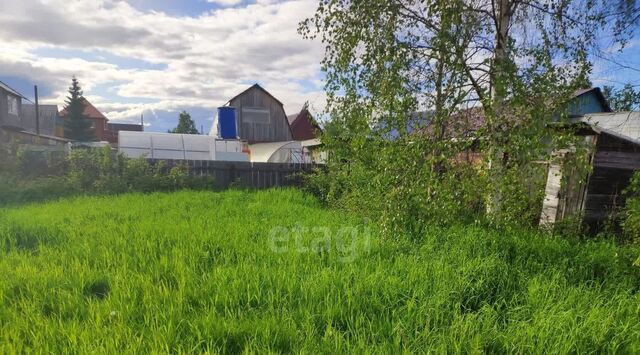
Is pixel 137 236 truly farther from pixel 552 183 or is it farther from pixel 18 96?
pixel 18 96

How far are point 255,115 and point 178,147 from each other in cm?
1081

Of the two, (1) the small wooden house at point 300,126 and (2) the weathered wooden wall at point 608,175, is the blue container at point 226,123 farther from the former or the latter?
(2) the weathered wooden wall at point 608,175

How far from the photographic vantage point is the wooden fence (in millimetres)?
11266

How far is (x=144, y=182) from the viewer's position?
980cm

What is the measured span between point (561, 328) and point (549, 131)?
2.80m

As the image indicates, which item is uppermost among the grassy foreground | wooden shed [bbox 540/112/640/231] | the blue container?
the blue container

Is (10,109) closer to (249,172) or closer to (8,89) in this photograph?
(8,89)

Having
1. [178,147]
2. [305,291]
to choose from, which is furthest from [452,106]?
[178,147]

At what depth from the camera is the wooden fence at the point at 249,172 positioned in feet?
37.0

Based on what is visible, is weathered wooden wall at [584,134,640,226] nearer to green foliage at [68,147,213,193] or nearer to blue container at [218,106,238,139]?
green foliage at [68,147,213,193]

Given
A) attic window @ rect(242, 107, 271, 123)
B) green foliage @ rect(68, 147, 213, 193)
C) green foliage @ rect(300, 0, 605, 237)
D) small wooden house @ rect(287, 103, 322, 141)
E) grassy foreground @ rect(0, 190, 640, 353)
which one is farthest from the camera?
small wooden house @ rect(287, 103, 322, 141)

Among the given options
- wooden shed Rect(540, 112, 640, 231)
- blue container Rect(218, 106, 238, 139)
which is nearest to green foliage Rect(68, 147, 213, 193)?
wooden shed Rect(540, 112, 640, 231)

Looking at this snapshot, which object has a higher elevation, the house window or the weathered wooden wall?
the house window

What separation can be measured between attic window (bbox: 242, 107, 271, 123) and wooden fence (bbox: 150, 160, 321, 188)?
17.8 m
